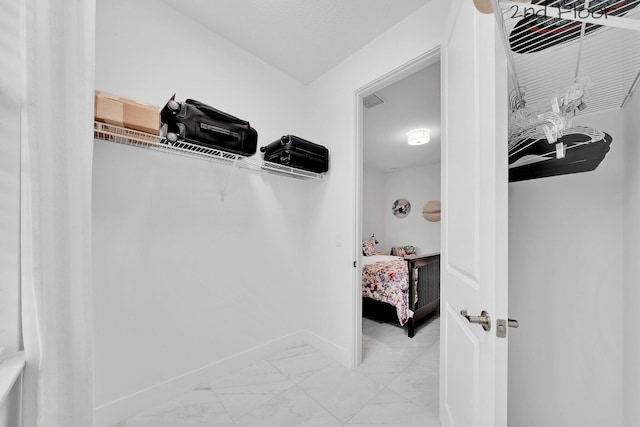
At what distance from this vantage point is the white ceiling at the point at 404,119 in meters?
2.47

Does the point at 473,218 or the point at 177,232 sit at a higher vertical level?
the point at 473,218

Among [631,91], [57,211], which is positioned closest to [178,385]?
[57,211]

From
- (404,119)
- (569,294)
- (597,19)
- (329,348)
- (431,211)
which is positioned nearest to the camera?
(597,19)

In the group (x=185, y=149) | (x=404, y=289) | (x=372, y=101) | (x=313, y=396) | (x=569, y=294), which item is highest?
(x=372, y=101)

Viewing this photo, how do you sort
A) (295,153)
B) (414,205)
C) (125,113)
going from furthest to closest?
(414,205) < (295,153) < (125,113)

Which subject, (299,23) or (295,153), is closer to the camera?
(299,23)

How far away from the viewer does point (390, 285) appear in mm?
2812

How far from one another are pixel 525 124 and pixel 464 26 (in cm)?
50

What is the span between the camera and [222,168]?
1.89 metres

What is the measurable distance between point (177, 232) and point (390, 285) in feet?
7.45

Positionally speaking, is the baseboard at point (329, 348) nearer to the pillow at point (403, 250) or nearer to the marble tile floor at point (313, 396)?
the marble tile floor at point (313, 396)

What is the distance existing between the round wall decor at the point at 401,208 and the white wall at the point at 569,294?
4.51m

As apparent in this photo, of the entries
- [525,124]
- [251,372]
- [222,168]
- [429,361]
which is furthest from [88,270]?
[429,361]

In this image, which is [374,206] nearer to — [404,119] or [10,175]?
[404,119]
